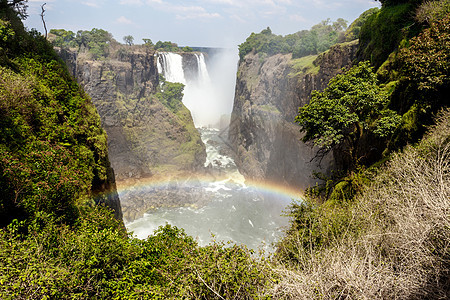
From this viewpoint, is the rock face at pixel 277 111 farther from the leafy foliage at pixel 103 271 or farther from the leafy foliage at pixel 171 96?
the leafy foliage at pixel 103 271

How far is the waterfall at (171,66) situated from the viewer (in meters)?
85.7

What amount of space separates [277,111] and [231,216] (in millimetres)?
28162

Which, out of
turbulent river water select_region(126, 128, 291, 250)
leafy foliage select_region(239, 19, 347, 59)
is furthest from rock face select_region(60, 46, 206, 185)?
leafy foliage select_region(239, 19, 347, 59)

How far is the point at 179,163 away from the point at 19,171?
180 ft

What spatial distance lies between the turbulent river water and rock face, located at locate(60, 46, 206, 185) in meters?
12.6

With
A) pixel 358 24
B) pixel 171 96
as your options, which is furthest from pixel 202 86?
pixel 358 24

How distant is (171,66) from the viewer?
89.4 metres

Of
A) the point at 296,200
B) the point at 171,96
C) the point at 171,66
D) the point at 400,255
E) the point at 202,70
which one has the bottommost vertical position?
the point at 296,200

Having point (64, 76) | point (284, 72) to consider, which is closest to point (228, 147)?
point (284, 72)

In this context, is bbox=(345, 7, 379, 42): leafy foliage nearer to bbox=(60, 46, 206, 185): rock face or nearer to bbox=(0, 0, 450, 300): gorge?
bbox=(0, 0, 450, 300): gorge

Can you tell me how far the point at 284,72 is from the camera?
59.2 m

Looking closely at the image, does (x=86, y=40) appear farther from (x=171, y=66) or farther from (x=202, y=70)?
(x=202, y=70)

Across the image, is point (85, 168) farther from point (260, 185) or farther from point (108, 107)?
point (108, 107)

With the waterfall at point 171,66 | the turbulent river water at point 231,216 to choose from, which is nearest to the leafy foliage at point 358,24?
the turbulent river water at point 231,216
